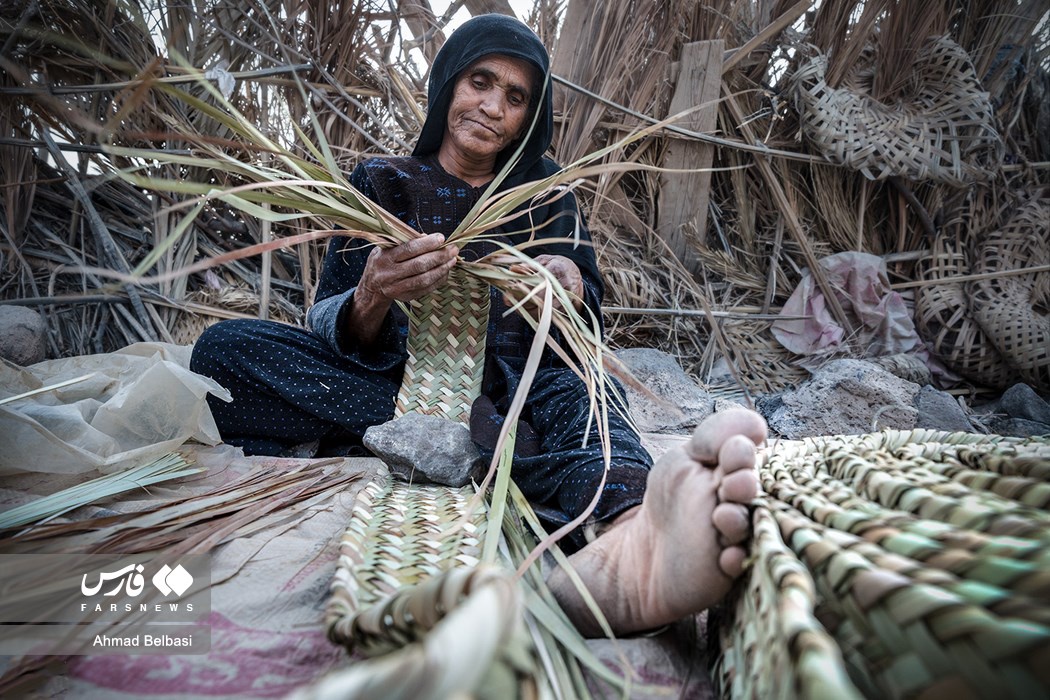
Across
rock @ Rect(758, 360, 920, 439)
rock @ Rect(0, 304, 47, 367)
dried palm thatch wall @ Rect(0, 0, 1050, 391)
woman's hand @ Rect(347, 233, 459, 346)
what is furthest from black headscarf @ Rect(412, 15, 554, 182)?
rock @ Rect(0, 304, 47, 367)

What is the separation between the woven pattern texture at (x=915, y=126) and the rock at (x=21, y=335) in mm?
3102

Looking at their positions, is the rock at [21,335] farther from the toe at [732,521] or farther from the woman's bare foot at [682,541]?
the toe at [732,521]

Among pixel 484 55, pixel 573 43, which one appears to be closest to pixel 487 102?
pixel 484 55

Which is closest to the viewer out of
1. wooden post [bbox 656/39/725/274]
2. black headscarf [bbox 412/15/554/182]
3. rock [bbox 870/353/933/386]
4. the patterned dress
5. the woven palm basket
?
the woven palm basket

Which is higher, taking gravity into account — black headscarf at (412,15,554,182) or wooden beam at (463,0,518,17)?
wooden beam at (463,0,518,17)

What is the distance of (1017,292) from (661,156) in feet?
5.38

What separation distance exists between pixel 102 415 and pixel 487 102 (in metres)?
1.16

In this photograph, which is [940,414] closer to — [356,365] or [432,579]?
[356,365]

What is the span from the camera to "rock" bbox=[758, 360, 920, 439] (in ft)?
7.35

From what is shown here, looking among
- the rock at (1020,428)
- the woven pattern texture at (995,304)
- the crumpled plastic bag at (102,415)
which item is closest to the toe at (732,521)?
the crumpled plastic bag at (102,415)

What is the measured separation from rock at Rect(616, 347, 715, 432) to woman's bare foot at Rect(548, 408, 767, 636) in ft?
4.49

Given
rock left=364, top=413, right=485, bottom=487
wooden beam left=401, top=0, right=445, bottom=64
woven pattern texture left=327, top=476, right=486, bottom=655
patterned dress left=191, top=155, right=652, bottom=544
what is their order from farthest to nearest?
wooden beam left=401, top=0, right=445, bottom=64, patterned dress left=191, top=155, right=652, bottom=544, rock left=364, top=413, right=485, bottom=487, woven pattern texture left=327, top=476, right=486, bottom=655

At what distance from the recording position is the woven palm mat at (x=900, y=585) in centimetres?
39

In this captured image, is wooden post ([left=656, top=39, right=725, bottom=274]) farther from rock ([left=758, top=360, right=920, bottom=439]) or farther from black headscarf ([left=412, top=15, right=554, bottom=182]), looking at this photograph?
black headscarf ([left=412, top=15, right=554, bottom=182])
